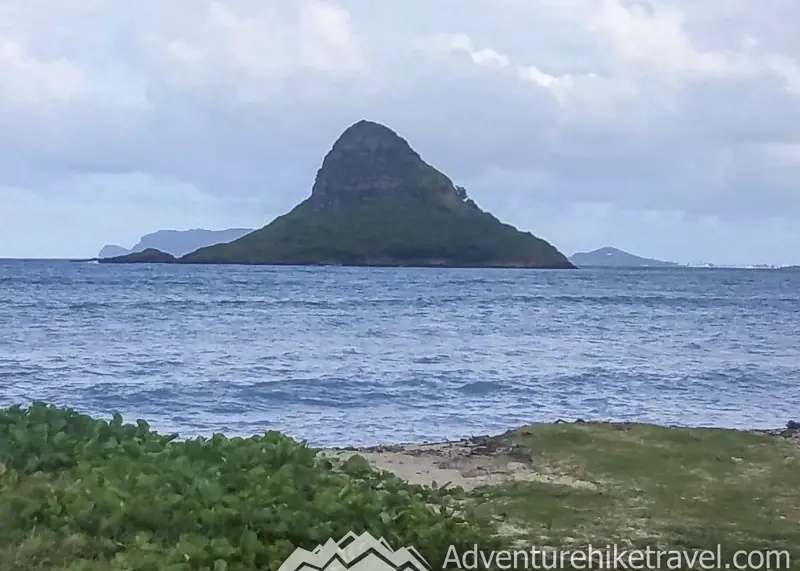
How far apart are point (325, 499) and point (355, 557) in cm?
84

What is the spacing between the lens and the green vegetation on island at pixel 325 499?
19.7 ft

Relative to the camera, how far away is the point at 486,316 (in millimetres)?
51344

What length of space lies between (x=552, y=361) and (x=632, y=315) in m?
28.5

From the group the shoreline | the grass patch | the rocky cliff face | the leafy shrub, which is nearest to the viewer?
the leafy shrub

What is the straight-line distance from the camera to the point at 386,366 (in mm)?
26344

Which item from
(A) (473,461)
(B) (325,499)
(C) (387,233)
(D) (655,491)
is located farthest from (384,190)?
(B) (325,499)

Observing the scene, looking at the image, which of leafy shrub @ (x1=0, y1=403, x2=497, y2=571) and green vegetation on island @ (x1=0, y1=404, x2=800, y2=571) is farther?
green vegetation on island @ (x1=0, y1=404, x2=800, y2=571)

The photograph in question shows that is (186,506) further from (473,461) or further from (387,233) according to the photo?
(387,233)

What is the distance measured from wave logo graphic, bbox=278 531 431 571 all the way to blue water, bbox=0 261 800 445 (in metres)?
8.83

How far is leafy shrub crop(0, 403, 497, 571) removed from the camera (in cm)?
581

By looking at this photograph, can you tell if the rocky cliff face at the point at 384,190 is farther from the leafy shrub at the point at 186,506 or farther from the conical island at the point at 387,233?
the leafy shrub at the point at 186,506

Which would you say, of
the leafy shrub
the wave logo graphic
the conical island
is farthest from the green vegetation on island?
the conical island

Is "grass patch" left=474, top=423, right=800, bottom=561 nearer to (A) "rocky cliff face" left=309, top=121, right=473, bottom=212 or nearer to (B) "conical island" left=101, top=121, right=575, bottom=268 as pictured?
(B) "conical island" left=101, top=121, right=575, bottom=268

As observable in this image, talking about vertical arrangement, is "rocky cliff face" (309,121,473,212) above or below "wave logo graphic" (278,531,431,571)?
above
